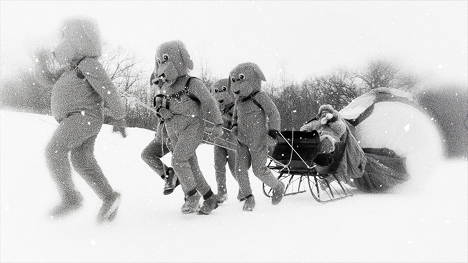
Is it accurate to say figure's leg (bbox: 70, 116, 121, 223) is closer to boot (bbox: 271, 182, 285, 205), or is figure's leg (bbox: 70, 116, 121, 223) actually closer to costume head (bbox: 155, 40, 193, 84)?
costume head (bbox: 155, 40, 193, 84)

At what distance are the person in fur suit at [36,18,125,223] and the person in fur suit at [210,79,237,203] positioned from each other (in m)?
2.36

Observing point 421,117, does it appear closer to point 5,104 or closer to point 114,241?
point 114,241

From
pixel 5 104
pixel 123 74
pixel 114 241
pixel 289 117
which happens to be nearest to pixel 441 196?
pixel 114 241

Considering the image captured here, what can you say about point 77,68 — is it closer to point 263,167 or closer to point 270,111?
point 270,111

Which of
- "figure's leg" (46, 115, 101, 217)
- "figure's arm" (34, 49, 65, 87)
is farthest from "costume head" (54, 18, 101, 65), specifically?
"figure's leg" (46, 115, 101, 217)

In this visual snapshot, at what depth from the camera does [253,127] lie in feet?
19.1

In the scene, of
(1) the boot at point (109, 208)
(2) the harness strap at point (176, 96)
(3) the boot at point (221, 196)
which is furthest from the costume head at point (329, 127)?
(1) the boot at point (109, 208)

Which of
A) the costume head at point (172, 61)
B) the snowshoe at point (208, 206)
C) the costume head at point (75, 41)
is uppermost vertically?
the costume head at point (75, 41)

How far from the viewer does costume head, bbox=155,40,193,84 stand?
201 inches

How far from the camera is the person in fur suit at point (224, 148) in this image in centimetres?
662

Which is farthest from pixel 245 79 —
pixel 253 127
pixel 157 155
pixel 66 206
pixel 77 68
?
pixel 66 206

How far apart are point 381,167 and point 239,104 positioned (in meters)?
3.02

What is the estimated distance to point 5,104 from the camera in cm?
1438

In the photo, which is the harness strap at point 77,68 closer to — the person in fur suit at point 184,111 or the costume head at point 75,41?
the costume head at point 75,41
